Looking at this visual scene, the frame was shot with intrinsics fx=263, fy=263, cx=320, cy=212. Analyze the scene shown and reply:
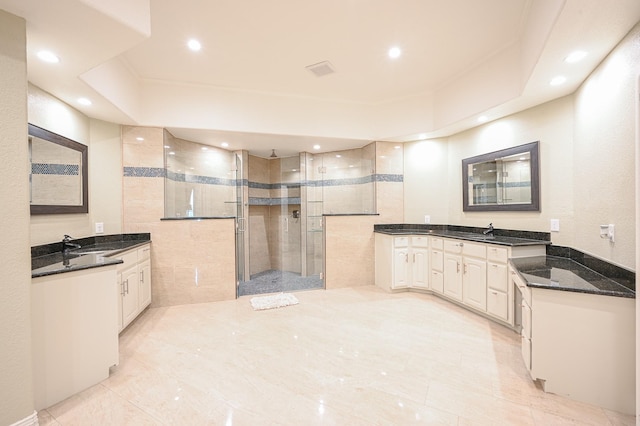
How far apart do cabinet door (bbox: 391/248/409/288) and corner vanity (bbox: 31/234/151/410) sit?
11.1ft

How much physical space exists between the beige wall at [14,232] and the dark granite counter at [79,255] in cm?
20

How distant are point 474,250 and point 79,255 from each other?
4.07m

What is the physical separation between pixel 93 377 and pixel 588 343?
3435 mm

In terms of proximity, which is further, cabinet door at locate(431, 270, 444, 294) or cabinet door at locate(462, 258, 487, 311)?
cabinet door at locate(431, 270, 444, 294)

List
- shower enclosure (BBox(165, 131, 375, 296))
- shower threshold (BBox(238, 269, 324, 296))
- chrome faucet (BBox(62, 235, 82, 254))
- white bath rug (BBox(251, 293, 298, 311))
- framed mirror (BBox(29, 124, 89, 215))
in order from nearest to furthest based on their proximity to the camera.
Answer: framed mirror (BBox(29, 124, 89, 215)), chrome faucet (BBox(62, 235, 82, 254)), white bath rug (BBox(251, 293, 298, 311)), shower threshold (BBox(238, 269, 324, 296)), shower enclosure (BBox(165, 131, 375, 296))

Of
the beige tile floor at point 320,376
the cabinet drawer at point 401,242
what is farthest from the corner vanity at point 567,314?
the cabinet drawer at point 401,242

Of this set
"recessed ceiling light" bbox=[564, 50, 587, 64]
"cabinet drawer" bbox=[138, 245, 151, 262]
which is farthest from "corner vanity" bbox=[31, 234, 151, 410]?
"recessed ceiling light" bbox=[564, 50, 587, 64]

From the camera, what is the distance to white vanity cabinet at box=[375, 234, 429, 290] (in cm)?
395

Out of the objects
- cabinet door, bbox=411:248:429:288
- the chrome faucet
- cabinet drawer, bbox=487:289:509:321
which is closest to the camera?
the chrome faucet

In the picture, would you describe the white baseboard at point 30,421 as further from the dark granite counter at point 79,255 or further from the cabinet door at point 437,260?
the cabinet door at point 437,260

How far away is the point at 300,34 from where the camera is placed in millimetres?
2555

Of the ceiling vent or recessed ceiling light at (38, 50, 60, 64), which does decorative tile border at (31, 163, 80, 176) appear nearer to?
recessed ceiling light at (38, 50, 60, 64)

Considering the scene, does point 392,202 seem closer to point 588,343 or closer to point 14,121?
point 588,343

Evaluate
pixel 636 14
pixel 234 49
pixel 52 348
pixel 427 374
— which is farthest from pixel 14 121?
pixel 636 14
